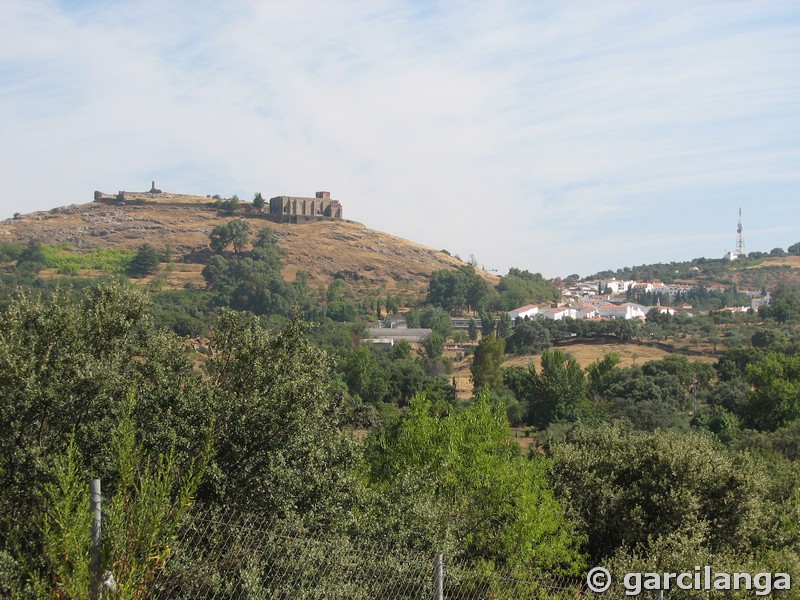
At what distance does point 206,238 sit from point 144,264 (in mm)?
17032

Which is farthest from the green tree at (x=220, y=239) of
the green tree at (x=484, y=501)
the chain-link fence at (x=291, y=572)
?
the chain-link fence at (x=291, y=572)

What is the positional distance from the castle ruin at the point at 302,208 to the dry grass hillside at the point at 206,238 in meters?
2.00

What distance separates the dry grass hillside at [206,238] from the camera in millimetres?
117750

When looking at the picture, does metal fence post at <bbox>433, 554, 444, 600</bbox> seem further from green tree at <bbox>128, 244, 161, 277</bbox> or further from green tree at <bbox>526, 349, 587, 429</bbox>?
green tree at <bbox>128, 244, 161, 277</bbox>

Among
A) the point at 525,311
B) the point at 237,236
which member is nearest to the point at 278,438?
the point at 525,311

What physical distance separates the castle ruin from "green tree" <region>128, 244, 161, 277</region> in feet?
96.8

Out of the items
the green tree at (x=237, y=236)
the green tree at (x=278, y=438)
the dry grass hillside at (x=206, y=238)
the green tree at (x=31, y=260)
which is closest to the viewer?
the green tree at (x=278, y=438)

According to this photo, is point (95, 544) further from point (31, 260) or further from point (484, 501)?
point (31, 260)

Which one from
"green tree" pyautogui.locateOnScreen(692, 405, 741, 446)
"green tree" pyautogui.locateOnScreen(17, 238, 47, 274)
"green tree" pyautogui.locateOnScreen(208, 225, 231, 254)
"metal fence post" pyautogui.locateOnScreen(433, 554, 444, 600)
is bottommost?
"green tree" pyautogui.locateOnScreen(692, 405, 741, 446)

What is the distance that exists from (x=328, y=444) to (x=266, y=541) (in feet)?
8.61

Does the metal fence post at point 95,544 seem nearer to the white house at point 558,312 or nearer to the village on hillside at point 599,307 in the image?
the village on hillside at point 599,307

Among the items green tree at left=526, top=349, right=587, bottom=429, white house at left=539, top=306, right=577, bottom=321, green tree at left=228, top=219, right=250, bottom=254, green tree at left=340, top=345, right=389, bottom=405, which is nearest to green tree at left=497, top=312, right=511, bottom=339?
white house at left=539, top=306, right=577, bottom=321

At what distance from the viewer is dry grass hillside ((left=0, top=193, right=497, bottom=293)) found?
117750 millimetres

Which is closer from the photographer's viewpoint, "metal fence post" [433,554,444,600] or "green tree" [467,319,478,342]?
"metal fence post" [433,554,444,600]
